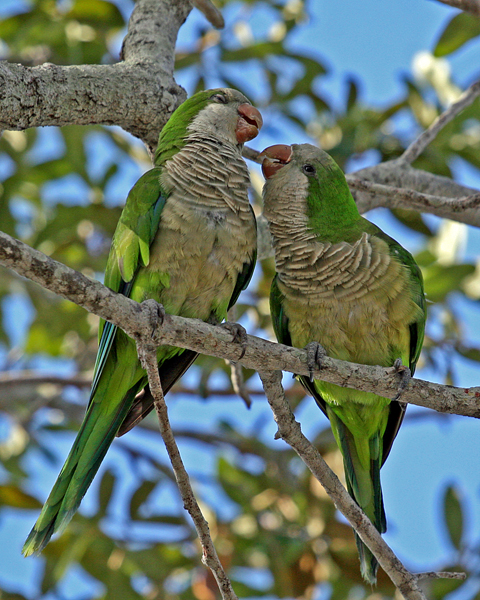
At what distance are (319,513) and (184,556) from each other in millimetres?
947

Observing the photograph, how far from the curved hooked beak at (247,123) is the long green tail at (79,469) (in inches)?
49.0

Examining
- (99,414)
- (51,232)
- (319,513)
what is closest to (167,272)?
(99,414)

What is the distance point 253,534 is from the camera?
4.34 metres

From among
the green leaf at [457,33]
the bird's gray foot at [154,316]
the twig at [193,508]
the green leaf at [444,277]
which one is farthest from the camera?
the green leaf at [444,277]

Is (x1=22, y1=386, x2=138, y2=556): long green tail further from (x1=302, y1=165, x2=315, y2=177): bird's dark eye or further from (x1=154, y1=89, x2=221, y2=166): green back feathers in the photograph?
(x1=302, y1=165, x2=315, y2=177): bird's dark eye

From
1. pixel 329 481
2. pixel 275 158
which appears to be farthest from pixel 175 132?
pixel 329 481

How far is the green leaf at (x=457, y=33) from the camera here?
3443mm

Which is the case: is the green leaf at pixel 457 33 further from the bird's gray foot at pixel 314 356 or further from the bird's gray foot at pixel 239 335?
the bird's gray foot at pixel 239 335

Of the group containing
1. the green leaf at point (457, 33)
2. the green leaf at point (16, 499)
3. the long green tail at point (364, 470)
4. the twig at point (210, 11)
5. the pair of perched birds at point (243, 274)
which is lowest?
the long green tail at point (364, 470)

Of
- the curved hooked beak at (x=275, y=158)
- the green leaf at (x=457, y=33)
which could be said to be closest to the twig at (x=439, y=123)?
the green leaf at (x=457, y=33)

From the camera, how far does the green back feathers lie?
9.34ft

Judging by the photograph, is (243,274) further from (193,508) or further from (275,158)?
(193,508)

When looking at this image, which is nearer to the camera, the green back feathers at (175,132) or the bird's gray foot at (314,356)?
the bird's gray foot at (314,356)

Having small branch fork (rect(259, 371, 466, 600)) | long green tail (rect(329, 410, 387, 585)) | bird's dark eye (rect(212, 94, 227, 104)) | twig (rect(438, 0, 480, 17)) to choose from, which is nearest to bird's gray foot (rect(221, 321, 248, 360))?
small branch fork (rect(259, 371, 466, 600))
